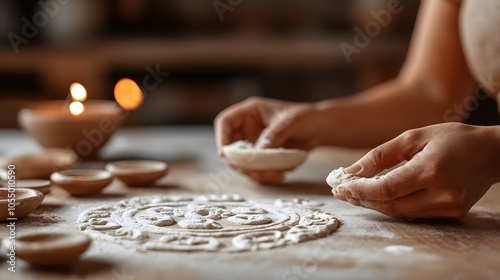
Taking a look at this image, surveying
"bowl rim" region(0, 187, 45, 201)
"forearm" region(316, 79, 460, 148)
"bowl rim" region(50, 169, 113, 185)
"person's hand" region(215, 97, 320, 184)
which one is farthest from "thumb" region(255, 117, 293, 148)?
"bowl rim" region(0, 187, 45, 201)

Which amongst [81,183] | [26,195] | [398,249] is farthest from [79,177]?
[398,249]

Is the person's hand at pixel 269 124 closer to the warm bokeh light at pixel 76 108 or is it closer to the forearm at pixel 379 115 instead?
the forearm at pixel 379 115

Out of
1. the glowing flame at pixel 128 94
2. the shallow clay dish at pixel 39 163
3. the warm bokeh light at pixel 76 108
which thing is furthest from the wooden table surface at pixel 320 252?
the glowing flame at pixel 128 94

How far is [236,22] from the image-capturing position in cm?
283

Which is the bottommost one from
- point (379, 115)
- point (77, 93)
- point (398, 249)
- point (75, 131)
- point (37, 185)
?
point (398, 249)

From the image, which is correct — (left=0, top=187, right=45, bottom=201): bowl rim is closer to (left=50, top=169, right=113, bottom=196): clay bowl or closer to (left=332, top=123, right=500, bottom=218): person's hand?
(left=50, top=169, right=113, bottom=196): clay bowl

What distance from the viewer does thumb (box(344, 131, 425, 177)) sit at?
707 mm

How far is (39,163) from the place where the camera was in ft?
3.29

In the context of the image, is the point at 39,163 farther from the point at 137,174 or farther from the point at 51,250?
the point at 51,250

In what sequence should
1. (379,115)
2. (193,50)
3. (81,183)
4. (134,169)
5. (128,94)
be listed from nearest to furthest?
(81,183)
(134,169)
(379,115)
(128,94)
(193,50)

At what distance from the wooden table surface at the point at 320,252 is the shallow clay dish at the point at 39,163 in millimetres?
117

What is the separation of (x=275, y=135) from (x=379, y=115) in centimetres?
30

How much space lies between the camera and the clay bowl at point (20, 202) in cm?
69

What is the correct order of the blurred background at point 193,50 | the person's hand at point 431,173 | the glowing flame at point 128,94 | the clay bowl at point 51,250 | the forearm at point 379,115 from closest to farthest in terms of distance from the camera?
the clay bowl at point 51,250 < the person's hand at point 431,173 < the forearm at point 379,115 < the glowing flame at point 128,94 < the blurred background at point 193,50
